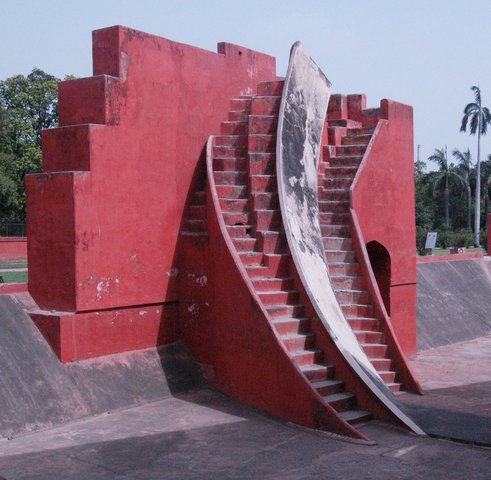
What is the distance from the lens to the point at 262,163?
916 centimetres

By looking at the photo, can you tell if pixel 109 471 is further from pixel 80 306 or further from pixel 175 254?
pixel 175 254

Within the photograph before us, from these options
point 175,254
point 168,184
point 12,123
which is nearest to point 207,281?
point 175,254

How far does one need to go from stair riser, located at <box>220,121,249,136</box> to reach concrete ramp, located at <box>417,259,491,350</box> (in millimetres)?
4847

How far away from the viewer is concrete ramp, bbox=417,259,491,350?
13156mm

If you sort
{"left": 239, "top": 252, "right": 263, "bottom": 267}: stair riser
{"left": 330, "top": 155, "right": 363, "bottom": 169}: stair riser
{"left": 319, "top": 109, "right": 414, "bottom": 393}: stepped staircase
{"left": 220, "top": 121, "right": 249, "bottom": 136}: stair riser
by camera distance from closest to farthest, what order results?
{"left": 239, "top": 252, "right": 263, "bottom": 267}: stair riser, {"left": 319, "top": 109, "right": 414, "bottom": 393}: stepped staircase, {"left": 220, "top": 121, "right": 249, "bottom": 136}: stair riser, {"left": 330, "top": 155, "right": 363, "bottom": 169}: stair riser

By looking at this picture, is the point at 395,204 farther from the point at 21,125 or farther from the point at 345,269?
the point at 21,125

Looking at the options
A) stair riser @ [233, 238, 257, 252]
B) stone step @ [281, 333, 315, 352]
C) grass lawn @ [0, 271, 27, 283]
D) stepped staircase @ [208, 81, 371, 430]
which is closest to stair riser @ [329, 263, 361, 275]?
stepped staircase @ [208, 81, 371, 430]

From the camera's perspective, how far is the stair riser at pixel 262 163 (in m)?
9.10

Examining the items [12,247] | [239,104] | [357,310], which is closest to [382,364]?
[357,310]

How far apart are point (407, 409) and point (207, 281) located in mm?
2496

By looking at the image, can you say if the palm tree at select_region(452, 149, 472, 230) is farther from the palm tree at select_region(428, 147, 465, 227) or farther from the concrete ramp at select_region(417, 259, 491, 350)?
the concrete ramp at select_region(417, 259, 491, 350)

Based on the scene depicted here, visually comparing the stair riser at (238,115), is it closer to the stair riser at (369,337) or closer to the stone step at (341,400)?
the stair riser at (369,337)

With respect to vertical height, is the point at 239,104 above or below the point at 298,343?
above

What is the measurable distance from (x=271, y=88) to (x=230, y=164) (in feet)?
4.65
